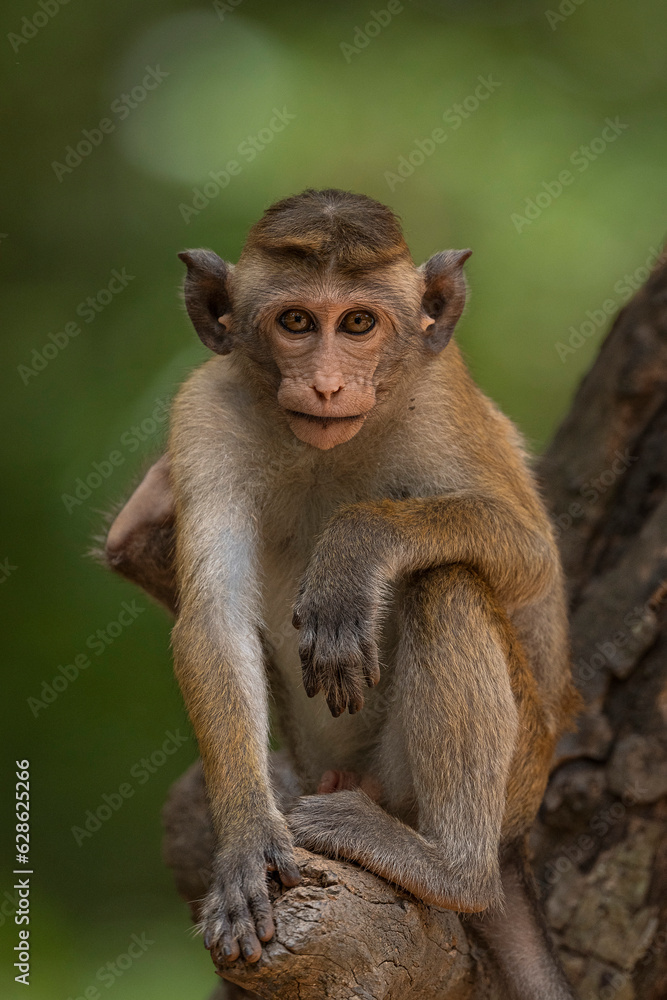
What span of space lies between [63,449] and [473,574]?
17.6ft

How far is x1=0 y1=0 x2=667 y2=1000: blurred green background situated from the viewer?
8977 millimetres

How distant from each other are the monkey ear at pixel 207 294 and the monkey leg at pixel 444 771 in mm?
1612

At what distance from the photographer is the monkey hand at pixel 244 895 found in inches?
151

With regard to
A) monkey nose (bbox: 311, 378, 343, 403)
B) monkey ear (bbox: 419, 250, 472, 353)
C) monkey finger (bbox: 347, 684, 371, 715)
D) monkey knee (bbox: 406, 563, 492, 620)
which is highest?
monkey ear (bbox: 419, 250, 472, 353)

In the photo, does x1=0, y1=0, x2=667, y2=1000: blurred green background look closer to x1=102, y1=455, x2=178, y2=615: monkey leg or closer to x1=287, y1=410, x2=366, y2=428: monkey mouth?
x1=102, y1=455, x2=178, y2=615: monkey leg

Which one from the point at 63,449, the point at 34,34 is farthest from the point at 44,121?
the point at 63,449

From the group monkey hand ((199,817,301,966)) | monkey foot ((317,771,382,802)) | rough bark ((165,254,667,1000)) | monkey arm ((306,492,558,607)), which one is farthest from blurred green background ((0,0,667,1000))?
monkey hand ((199,817,301,966))

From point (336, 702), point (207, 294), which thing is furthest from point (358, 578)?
point (207, 294)

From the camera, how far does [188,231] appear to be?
30.1ft

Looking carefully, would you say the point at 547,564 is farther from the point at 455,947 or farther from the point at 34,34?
the point at 34,34

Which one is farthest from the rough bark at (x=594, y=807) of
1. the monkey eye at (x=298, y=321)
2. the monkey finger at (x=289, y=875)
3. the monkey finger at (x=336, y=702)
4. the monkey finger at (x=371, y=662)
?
the monkey eye at (x=298, y=321)

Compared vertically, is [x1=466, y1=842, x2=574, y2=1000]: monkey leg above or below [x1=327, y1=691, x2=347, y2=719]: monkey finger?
below

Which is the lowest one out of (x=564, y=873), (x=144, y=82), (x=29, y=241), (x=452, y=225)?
(x=564, y=873)

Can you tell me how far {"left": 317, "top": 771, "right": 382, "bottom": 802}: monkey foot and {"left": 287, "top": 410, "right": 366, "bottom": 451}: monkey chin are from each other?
5.81ft
